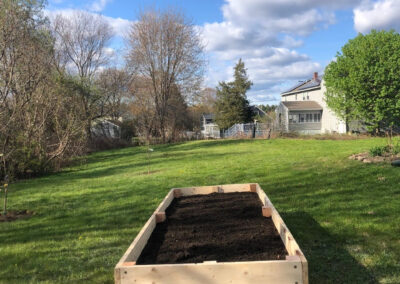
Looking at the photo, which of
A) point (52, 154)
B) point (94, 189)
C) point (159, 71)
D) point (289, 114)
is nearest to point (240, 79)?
point (289, 114)

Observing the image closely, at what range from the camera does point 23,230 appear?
5.18 meters

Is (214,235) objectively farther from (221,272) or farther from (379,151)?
(379,151)

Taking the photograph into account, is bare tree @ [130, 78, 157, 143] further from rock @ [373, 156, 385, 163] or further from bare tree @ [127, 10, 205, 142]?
rock @ [373, 156, 385, 163]

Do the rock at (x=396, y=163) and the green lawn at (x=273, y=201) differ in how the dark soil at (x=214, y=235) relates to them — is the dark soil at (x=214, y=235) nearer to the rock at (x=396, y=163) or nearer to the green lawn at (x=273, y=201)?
the green lawn at (x=273, y=201)

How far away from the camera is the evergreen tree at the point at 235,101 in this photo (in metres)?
39.0

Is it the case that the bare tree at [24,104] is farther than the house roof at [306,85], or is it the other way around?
the house roof at [306,85]

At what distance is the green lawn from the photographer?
11.1ft

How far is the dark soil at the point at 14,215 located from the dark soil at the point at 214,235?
333 centimetres

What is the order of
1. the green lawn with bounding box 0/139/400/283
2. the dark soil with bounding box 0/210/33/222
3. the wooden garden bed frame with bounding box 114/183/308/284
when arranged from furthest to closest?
the dark soil with bounding box 0/210/33/222 < the green lawn with bounding box 0/139/400/283 < the wooden garden bed frame with bounding box 114/183/308/284

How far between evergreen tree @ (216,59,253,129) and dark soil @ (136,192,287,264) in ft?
113

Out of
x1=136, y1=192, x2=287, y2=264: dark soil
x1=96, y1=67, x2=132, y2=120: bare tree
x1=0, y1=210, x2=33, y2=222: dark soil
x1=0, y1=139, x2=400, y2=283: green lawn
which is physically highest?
x1=96, y1=67, x2=132, y2=120: bare tree

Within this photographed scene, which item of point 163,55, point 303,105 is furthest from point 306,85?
point 163,55

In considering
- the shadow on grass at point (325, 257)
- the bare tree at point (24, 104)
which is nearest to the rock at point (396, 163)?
the shadow on grass at point (325, 257)

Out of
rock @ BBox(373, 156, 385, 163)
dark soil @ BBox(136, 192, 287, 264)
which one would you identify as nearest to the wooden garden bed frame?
dark soil @ BBox(136, 192, 287, 264)
